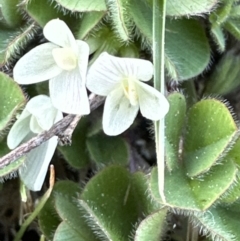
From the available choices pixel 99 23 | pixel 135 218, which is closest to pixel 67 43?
pixel 99 23

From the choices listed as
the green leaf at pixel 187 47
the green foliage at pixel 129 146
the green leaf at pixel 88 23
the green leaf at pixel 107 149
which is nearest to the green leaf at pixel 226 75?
the green foliage at pixel 129 146

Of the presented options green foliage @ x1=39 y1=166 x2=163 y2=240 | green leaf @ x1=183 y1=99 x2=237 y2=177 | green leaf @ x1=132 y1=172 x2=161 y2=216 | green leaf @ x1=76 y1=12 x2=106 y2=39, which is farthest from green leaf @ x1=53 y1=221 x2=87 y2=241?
green leaf @ x1=76 y1=12 x2=106 y2=39

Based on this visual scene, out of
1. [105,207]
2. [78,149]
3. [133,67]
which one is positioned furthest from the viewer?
[78,149]

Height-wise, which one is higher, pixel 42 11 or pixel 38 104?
pixel 42 11

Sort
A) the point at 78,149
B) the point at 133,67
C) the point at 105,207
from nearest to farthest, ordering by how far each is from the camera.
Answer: the point at 133,67 → the point at 105,207 → the point at 78,149

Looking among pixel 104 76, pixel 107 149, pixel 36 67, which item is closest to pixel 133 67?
pixel 104 76

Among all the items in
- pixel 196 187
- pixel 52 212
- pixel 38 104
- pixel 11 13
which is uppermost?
pixel 11 13

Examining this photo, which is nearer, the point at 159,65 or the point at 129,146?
the point at 159,65

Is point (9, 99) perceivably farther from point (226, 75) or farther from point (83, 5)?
point (226, 75)
